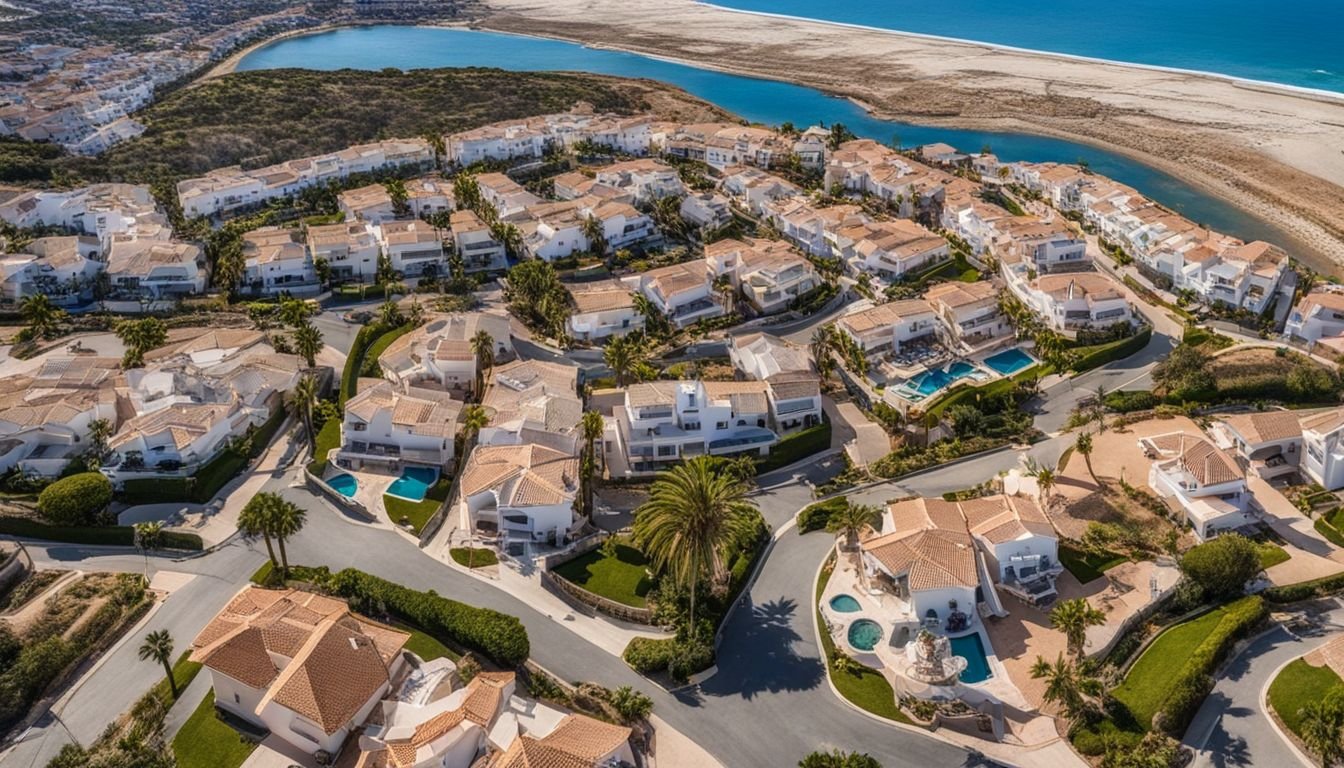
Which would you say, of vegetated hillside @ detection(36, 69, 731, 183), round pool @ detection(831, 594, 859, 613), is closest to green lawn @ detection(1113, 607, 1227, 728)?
round pool @ detection(831, 594, 859, 613)

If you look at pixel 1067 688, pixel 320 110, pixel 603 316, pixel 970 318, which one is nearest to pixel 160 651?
pixel 1067 688

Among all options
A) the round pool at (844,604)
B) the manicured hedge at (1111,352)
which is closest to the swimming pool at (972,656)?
the round pool at (844,604)

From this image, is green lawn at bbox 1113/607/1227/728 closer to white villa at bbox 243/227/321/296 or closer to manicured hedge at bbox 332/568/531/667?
manicured hedge at bbox 332/568/531/667

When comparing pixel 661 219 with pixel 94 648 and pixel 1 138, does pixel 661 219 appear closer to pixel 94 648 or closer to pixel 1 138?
pixel 94 648

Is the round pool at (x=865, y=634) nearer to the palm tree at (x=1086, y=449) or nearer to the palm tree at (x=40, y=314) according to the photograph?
the palm tree at (x=1086, y=449)

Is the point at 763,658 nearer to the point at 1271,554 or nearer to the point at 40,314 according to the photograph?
the point at 1271,554
